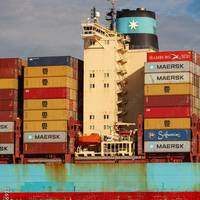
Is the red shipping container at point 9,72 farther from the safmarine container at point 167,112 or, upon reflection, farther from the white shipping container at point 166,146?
the white shipping container at point 166,146

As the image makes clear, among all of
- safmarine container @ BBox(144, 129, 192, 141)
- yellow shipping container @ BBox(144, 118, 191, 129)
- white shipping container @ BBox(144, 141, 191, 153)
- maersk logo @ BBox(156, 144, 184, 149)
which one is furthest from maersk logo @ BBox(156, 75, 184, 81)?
maersk logo @ BBox(156, 144, 184, 149)

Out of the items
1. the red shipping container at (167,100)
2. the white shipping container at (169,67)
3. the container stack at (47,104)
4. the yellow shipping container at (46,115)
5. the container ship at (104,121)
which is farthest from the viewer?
the yellow shipping container at (46,115)

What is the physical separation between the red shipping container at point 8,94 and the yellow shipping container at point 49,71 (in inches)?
77.9

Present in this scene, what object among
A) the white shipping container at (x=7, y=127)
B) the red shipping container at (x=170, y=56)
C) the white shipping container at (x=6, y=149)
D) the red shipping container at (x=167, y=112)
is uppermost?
the red shipping container at (x=170, y=56)

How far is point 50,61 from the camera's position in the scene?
68.6m

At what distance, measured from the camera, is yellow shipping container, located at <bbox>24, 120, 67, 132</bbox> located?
67.2 m

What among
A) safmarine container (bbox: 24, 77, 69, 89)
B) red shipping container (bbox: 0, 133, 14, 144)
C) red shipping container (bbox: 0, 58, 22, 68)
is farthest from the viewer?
red shipping container (bbox: 0, 58, 22, 68)

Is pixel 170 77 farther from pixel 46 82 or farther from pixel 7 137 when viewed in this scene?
pixel 7 137

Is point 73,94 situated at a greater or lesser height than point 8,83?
lesser

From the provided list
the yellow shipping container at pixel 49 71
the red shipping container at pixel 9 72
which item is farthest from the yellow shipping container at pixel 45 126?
the red shipping container at pixel 9 72

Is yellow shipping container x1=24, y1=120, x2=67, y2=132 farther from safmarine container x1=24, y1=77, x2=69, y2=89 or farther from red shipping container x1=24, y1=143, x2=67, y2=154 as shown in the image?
safmarine container x1=24, y1=77, x2=69, y2=89

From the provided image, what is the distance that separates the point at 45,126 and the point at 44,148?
1.97 metres

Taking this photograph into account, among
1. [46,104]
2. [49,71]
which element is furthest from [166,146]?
[49,71]

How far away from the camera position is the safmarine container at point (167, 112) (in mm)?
63759
